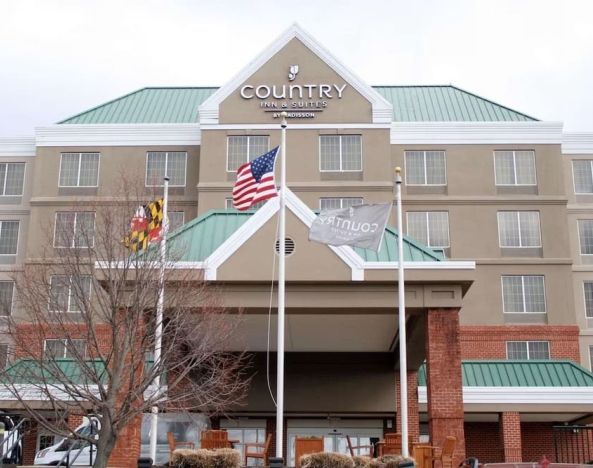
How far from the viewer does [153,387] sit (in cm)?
2114

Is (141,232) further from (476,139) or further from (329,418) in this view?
(476,139)

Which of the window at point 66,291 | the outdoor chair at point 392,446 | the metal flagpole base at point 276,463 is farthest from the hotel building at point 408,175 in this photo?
the metal flagpole base at point 276,463

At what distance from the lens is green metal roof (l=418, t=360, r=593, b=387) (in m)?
32.8

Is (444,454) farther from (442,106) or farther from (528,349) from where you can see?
(442,106)

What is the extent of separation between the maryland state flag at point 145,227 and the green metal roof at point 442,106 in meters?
27.9

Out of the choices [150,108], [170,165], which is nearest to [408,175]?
[170,165]

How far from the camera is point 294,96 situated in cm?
4266

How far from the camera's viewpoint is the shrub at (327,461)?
56.8 ft

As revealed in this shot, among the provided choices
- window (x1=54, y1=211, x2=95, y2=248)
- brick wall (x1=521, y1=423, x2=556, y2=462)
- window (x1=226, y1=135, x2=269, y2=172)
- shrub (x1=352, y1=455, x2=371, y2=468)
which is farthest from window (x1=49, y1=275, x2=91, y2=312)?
brick wall (x1=521, y1=423, x2=556, y2=462)

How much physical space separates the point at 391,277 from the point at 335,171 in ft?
68.9

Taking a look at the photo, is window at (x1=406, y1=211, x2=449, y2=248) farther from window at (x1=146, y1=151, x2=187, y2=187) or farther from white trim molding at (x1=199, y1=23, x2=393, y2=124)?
window at (x1=146, y1=151, x2=187, y2=187)

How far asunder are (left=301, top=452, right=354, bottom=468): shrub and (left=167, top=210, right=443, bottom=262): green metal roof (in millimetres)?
6430

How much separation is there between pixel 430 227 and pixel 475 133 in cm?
535

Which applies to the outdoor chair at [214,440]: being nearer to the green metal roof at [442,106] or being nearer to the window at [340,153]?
the window at [340,153]
